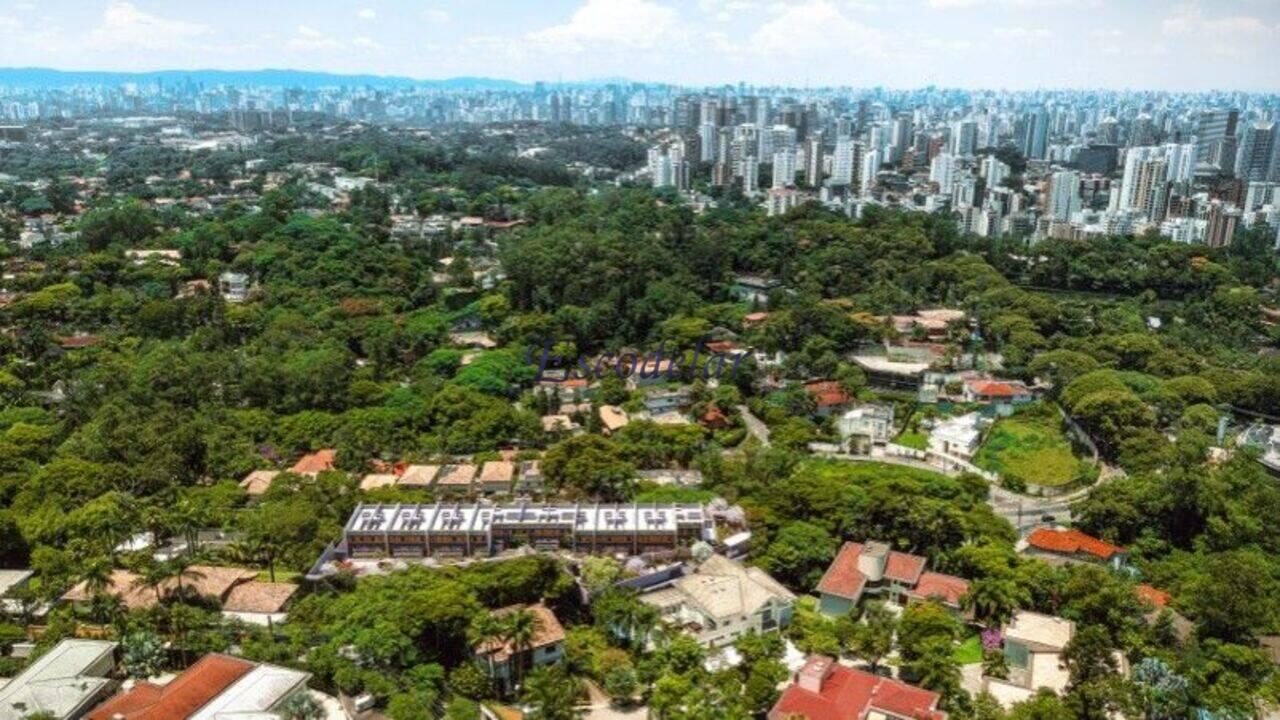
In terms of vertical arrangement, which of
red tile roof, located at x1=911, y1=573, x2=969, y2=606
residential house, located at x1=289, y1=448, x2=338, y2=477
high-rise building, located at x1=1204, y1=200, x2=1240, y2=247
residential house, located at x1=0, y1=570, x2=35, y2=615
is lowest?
residential house, located at x1=0, y1=570, x2=35, y2=615

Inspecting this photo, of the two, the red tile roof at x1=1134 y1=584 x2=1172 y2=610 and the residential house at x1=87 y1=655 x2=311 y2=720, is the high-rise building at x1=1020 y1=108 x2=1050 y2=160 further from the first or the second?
the residential house at x1=87 y1=655 x2=311 y2=720

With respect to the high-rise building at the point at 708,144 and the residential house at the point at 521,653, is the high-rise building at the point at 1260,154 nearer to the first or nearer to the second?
the high-rise building at the point at 708,144

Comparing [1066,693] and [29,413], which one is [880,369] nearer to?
[1066,693]

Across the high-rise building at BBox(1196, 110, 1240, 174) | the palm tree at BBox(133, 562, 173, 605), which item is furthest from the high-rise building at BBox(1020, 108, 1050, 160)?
the palm tree at BBox(133, 562, 173, 605)

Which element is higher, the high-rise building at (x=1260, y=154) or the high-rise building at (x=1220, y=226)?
the high-rise building at (x=1260, y=154)

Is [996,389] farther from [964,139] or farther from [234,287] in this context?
[964,139]

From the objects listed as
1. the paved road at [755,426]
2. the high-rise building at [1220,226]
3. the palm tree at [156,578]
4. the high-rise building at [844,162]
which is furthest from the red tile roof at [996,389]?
the high-rise building at [844,162]
